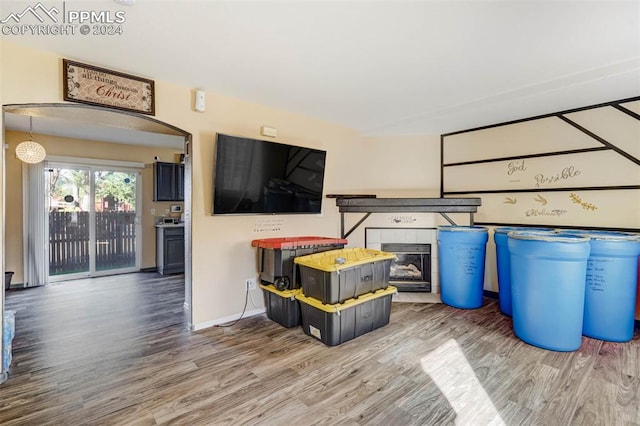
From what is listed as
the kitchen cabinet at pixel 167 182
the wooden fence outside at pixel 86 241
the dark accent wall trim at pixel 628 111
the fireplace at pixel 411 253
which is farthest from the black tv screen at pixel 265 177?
the wooden fence outside at pixel 86 241

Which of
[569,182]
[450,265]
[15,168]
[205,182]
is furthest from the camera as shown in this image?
[15,168]

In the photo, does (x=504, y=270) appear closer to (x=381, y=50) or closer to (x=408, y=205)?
(x=408, y=205)

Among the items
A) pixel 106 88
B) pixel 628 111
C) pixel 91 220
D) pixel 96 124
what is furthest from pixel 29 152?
pixel 628 111

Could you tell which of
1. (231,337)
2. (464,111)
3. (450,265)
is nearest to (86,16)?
(231,337)

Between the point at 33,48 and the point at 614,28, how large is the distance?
378 centimetres

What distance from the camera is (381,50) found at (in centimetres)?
204

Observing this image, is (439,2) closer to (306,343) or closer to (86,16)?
(86,16)

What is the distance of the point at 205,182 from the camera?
111 inches

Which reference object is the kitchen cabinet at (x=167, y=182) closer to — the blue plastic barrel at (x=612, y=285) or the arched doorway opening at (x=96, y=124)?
the arched doorway opening at (x=96, y=124)

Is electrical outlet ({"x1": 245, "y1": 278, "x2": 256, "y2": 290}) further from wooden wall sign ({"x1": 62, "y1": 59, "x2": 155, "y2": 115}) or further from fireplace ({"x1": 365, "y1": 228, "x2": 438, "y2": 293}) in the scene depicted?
wooden wall sign ({"x1": 62, "y1": 59, "x2": 155, "y2": 115})

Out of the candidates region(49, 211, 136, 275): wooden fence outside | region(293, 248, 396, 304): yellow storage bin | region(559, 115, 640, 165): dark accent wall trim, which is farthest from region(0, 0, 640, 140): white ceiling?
region(49, 211, 136, 275): wooden fence outside

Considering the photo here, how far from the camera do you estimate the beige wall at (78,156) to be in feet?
14.1

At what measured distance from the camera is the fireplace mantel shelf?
12.0 feet

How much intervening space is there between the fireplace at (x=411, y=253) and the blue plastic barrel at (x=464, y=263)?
0.46m
